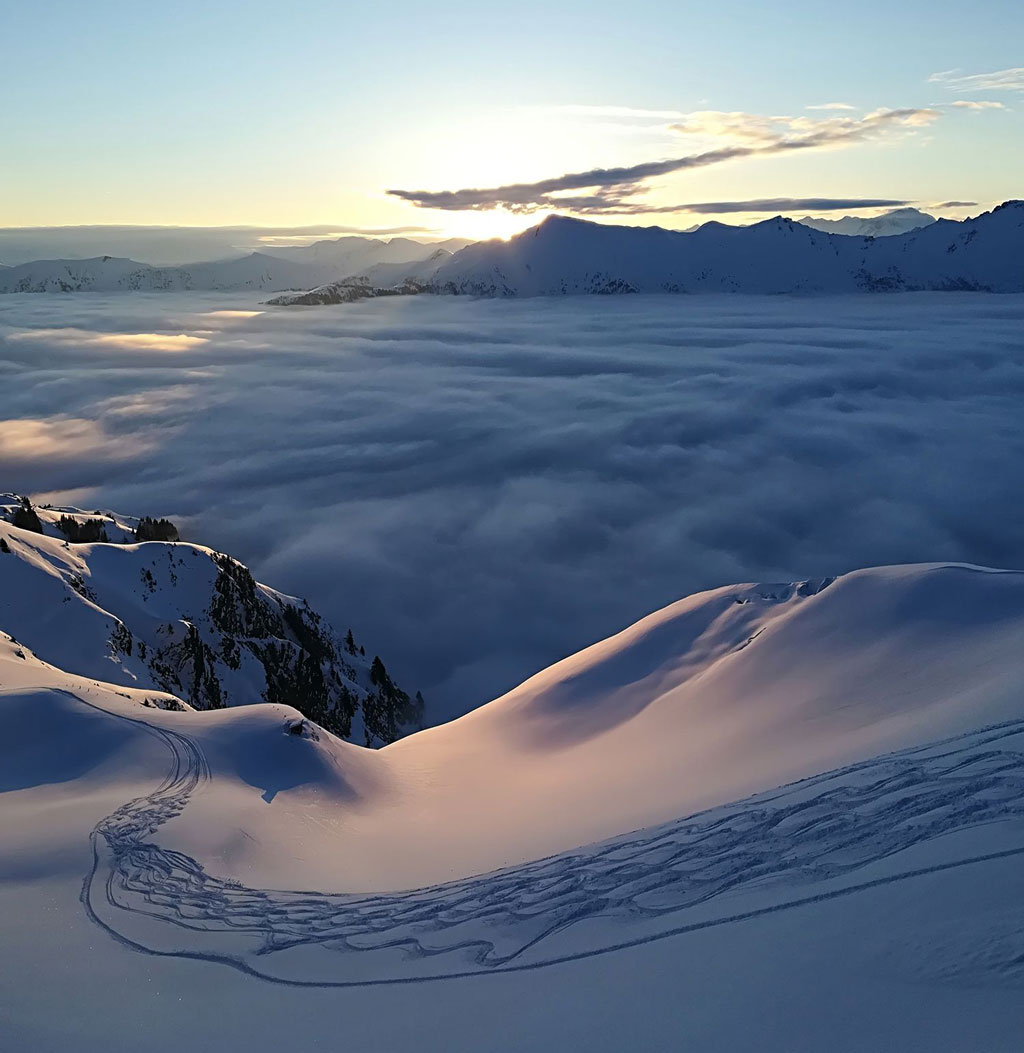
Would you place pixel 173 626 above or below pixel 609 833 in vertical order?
below

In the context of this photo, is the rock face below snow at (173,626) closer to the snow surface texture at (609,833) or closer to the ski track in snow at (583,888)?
the snow surface texture at (609,833)

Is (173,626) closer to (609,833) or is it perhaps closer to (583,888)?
(609,833)

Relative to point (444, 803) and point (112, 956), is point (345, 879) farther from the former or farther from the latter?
point (444, 803)

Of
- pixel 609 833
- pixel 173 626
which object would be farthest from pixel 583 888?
pixel 173 626

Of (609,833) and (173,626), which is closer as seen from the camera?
(609,833)

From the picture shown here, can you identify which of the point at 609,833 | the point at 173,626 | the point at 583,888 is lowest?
the point at 173,626

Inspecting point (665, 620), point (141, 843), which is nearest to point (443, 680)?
point (665, 620)

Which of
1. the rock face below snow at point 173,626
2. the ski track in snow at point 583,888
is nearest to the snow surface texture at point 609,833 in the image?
the ski track in snow at point 583,888
